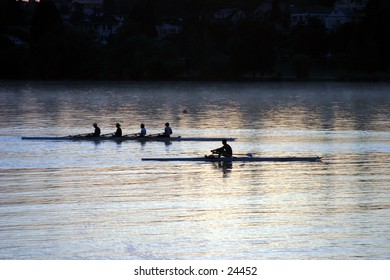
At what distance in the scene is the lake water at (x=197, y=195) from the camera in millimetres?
25484

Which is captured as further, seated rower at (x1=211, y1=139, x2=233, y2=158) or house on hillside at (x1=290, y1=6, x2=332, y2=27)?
house on hillside at (x1=290, y1=6, x2=332, y2=27)

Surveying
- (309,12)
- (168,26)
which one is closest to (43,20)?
(168,26)

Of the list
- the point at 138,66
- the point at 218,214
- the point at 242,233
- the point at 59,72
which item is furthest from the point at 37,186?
the point at 59,72

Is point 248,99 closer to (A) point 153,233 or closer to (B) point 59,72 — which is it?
(B) point 59,72

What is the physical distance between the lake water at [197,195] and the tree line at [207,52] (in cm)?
5825

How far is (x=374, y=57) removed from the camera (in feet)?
414

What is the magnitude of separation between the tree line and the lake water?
2293 inches

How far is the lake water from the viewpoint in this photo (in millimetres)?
25484

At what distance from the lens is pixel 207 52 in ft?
417

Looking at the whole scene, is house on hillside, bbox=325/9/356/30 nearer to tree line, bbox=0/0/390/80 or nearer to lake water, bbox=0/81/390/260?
tree line, bbox=0/0/390/80

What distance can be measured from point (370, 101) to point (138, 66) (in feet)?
115

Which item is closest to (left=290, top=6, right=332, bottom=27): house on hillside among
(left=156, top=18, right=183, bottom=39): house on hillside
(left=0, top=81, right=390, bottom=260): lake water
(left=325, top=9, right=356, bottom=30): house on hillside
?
(left=325, top=9, right=356, bottom=30): house on hillside

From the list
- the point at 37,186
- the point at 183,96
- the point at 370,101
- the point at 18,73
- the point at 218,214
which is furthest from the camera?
the point at 18,73

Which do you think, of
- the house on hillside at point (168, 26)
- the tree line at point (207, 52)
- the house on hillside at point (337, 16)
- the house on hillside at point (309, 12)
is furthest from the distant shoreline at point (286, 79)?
the house on hillside at point (309, 12)
